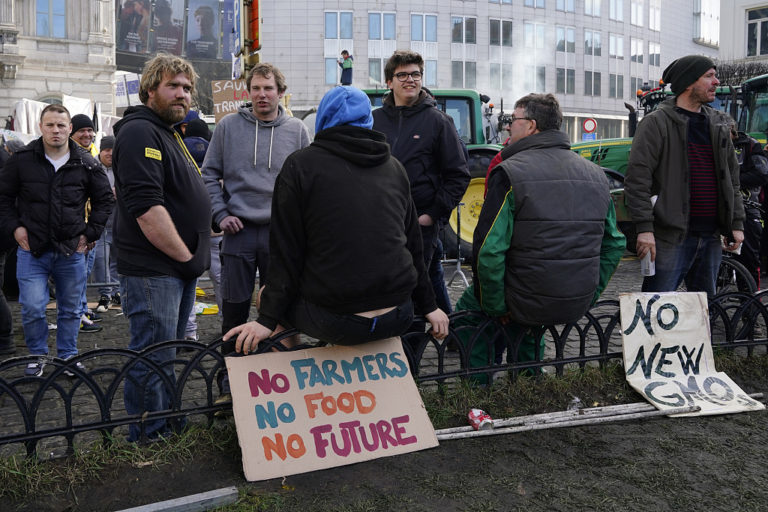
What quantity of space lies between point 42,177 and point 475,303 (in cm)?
317

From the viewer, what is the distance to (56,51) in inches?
1244

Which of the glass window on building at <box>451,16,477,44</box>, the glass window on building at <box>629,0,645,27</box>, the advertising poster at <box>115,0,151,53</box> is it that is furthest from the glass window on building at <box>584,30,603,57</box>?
the advertising poster at <box>115,0,151,53</box>

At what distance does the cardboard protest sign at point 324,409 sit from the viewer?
129 inches

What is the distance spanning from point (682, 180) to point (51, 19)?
33.2 metres

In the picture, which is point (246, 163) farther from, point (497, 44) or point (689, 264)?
point (497, 44)

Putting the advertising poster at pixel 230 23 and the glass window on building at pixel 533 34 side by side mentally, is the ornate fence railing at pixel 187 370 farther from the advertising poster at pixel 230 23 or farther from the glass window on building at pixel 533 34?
the glass window on building at pixel 533 34

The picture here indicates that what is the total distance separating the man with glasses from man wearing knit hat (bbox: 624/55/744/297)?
45.9 inches

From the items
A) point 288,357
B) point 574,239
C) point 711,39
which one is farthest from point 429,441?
point 711,39

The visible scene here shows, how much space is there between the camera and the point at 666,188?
4.71 metres

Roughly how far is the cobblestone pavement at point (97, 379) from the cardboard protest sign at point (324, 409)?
1.07 feet

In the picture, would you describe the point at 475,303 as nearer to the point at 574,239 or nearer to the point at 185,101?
the point at 574,239

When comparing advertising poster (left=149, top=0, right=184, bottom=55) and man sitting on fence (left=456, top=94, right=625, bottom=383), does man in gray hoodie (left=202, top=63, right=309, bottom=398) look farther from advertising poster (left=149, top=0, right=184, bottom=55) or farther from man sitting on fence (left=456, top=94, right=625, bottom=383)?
advertising poster (left=149, top=0, right=184, bottom=55)

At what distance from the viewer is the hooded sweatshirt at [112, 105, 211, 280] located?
10.6 ft

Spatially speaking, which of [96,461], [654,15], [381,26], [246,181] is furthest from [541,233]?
[654,15]
